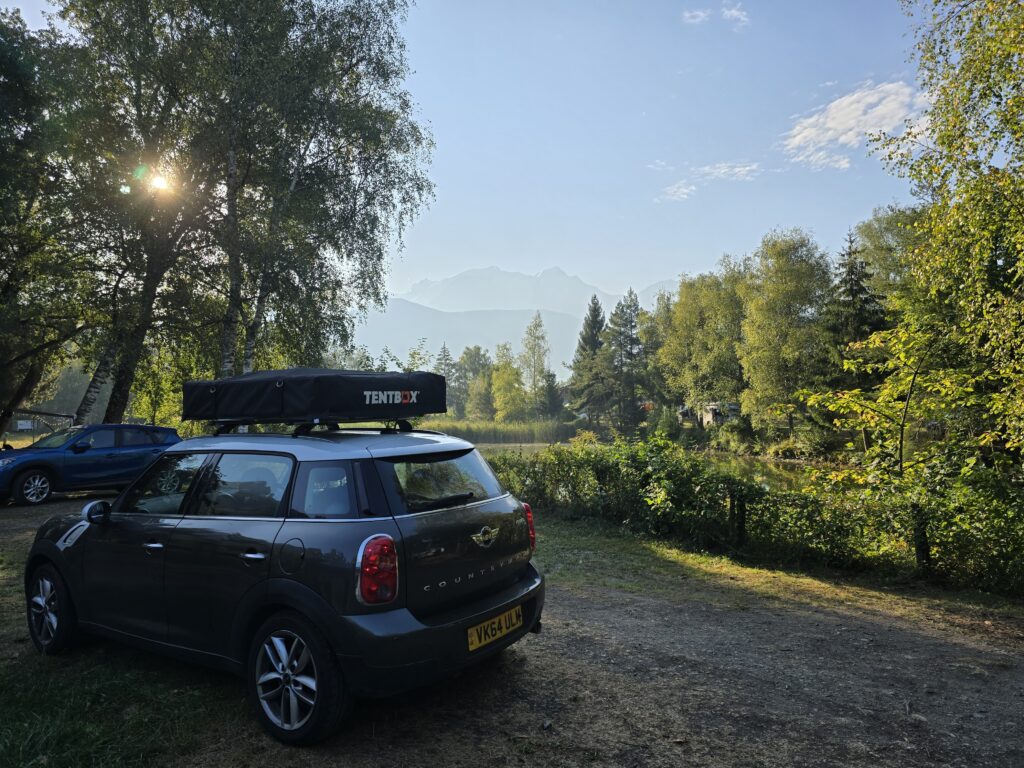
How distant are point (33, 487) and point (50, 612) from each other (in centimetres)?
954

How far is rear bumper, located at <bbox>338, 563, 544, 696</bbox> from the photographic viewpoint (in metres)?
3.12

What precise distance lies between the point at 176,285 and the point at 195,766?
60.2 ft

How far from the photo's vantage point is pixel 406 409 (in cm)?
480

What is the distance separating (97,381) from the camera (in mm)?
18016

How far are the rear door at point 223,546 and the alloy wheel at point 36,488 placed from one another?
430 inches

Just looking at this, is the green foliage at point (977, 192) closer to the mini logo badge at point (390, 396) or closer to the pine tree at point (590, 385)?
the mini logo badge at point (390, 396)

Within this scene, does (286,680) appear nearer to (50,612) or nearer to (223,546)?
(223,546)

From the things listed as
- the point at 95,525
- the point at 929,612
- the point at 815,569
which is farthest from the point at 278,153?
the point at 929,612

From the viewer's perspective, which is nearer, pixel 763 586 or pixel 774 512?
pixel 763 586

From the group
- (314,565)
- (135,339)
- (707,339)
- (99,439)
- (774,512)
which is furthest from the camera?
(707,339)

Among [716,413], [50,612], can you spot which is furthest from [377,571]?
[716,413]

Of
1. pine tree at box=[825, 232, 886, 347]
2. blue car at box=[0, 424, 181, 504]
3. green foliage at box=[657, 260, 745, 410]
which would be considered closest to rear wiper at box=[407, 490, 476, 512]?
blue car at box=[0, 424, 181, 504]

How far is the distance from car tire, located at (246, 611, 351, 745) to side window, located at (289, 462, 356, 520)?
577mm

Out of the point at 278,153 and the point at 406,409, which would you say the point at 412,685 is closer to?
the point at 406,409
